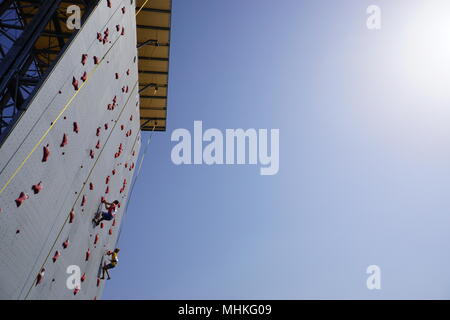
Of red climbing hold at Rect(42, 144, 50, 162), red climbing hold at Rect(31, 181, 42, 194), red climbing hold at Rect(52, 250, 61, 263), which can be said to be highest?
red climbing hold at Rect(42, 144, 50, 162)

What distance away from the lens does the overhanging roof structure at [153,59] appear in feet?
37.6

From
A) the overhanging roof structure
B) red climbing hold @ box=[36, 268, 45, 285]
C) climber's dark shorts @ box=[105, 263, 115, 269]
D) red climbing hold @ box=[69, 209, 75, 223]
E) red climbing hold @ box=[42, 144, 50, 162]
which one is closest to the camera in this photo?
red climbing hold @ box=[42, 144, 50, 162]

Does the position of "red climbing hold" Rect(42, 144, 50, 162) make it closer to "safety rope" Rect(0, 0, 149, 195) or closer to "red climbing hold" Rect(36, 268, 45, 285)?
"safety rope" Rect(0, 0, 149, 195)

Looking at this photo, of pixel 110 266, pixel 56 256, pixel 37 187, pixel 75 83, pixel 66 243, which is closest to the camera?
pixel 37 187

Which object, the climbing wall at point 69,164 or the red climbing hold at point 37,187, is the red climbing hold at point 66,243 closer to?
the climbing wall at point 69,164

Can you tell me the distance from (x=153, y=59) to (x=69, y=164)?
7.74m

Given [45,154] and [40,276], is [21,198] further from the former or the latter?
[40,276]

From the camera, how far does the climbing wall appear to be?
5090 millimetres

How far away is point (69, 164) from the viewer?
671 centimetres

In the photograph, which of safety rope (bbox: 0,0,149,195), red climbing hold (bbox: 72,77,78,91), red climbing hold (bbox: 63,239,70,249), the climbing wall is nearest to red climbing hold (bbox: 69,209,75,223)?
the climbing wall

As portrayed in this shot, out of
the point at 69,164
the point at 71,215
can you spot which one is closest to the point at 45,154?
the point at 69,164

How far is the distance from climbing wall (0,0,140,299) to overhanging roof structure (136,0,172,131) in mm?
1721
